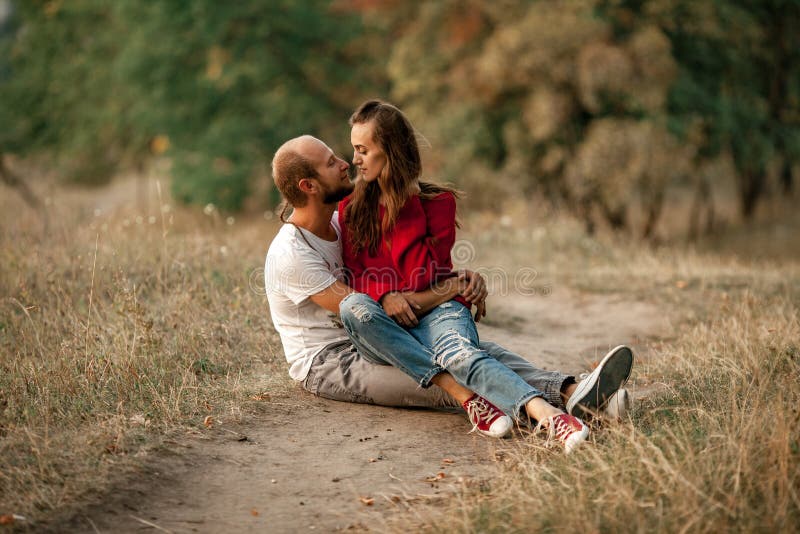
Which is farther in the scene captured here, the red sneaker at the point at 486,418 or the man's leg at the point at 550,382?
the man's leg at the point at 550,382

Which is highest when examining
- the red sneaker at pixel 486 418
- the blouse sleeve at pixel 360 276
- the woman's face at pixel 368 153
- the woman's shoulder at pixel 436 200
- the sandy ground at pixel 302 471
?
→ the woman's face at pixel 368 153

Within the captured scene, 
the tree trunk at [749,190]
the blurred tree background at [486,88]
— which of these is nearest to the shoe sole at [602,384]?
the blurred tree background at [486,88]

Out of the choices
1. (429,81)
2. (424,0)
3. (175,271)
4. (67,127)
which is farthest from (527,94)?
(67,127)

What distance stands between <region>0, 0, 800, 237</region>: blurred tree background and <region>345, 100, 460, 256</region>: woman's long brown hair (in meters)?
11.1

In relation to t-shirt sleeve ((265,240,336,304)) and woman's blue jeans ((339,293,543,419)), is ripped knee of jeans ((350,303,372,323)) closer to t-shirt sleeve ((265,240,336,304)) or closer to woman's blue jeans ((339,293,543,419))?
woman's blue jeans ((339,293,543,419))

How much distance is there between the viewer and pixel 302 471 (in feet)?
12.6

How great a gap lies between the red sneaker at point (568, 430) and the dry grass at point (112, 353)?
1.77 m

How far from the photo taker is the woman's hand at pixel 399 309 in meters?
4.35

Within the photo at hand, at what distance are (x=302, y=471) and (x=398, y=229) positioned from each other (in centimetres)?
146

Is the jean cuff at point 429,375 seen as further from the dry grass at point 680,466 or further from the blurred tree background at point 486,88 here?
the blurred tree background at point 486,88

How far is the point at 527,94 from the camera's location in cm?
Result: 1688

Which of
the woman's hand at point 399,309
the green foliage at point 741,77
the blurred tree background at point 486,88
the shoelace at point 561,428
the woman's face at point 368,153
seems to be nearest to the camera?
the shoelace at point 561,428

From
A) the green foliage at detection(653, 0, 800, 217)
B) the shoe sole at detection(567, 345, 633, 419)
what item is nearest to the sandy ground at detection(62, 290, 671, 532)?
the shoe sole at detection(567, 345, 633, 419)

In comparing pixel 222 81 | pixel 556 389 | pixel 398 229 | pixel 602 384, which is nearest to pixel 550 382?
pixel 556 389
